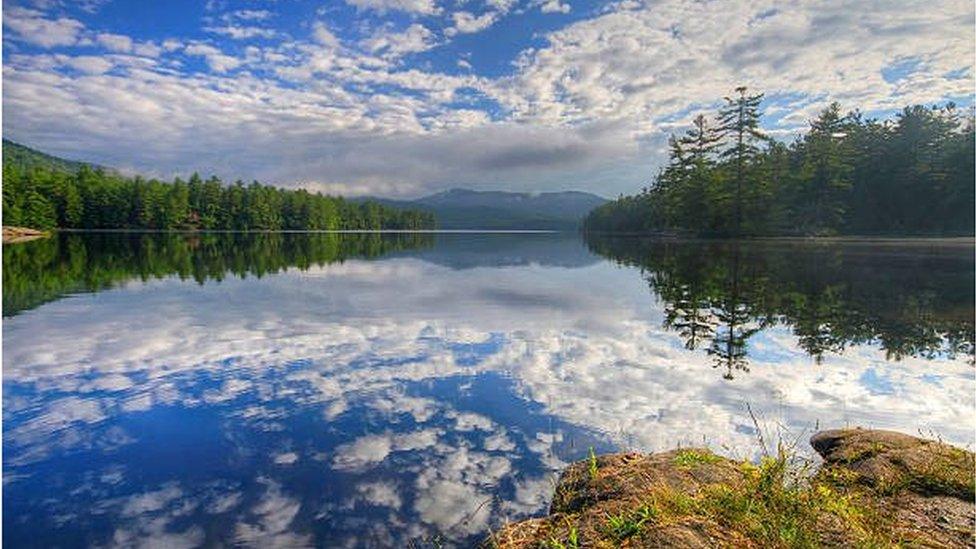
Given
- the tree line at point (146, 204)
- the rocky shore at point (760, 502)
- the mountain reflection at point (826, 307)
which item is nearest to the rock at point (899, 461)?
the rocky shore at point (760, 502)

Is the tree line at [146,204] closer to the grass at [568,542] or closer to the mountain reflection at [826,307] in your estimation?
the mountain reflection at [826,307]

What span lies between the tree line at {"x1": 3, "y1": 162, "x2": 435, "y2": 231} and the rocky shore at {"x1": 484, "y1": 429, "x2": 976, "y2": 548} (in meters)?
129

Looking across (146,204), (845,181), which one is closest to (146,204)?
(146,204)

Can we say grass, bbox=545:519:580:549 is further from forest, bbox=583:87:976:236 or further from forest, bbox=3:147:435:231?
forest, bbox=3:147:435:231

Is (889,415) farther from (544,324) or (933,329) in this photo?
(544,324)

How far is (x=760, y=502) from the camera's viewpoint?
15.4ft

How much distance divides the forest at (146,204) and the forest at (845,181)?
127 meters

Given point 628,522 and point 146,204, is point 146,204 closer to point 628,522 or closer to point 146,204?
point 146,204

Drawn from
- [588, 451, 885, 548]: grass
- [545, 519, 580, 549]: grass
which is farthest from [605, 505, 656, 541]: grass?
[545, 519, 580, 549]: grass

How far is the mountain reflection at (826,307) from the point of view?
43.9 ft

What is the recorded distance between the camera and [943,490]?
5.57 metres

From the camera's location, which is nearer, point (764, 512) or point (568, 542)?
point (568, 542)

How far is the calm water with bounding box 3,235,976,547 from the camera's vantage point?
5906 mm

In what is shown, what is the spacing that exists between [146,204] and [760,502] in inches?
6594
